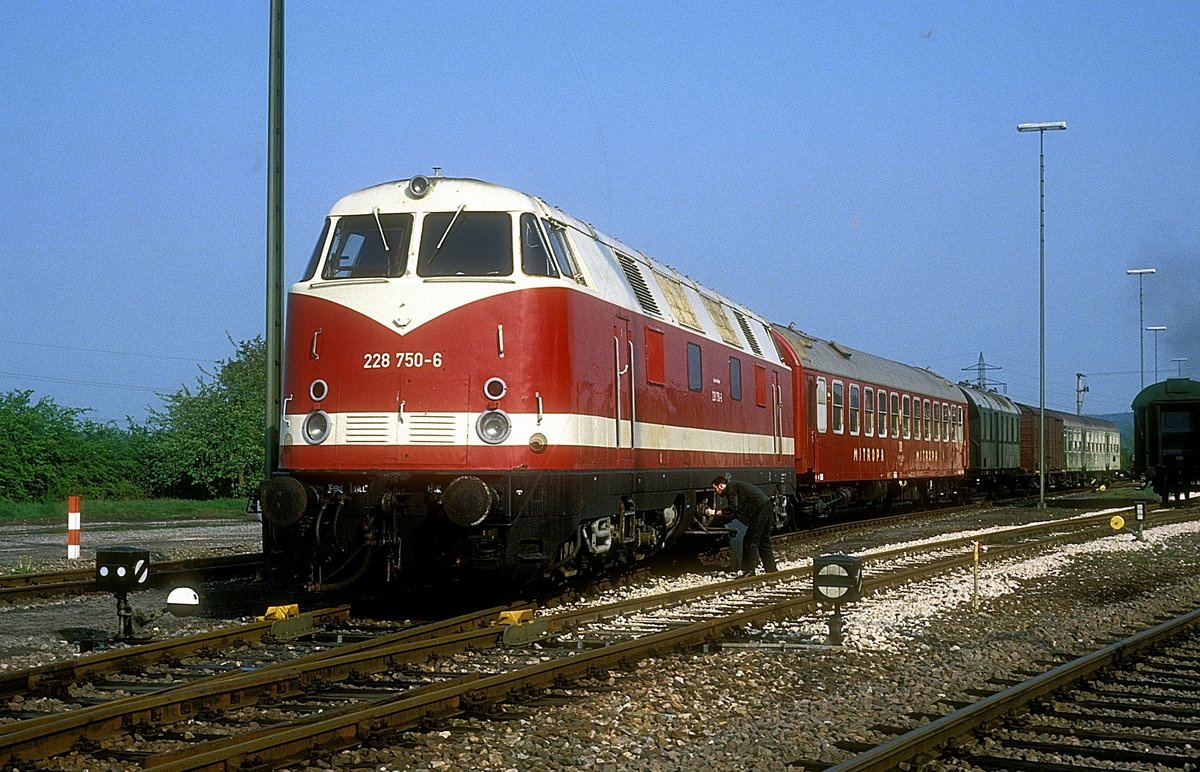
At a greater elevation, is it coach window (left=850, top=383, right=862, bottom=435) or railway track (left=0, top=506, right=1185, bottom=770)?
coach window (left=850, top=383, right=862, bottom=435)

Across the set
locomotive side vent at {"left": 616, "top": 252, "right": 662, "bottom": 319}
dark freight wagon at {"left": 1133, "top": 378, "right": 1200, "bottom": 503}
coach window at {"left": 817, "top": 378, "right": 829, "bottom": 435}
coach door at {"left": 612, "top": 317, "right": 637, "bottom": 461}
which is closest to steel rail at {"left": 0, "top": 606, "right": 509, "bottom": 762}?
coach door at {"left": 612, "top": 317, "right": 637, "bottom": 461}

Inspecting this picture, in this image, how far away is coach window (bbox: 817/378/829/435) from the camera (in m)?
24.2

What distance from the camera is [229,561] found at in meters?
17.5

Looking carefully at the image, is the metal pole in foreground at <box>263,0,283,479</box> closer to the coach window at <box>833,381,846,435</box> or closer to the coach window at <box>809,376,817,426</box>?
the coach window at <box>809,376,817,426</box>

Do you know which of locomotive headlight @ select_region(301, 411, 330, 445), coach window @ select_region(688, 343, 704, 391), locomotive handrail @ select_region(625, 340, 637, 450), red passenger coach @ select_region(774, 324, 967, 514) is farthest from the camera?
red passenger coach @ select_region(774, 324, 967, 514)

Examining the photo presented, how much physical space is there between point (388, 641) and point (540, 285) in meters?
3.39

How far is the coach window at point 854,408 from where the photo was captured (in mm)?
26828

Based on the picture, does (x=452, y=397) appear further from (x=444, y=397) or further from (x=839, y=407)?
(x=839, y=407)

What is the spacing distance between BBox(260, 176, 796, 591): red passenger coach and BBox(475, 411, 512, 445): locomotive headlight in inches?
0.5

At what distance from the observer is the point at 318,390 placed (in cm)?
1150

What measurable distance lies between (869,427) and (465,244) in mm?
17960

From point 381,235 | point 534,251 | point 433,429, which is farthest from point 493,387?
point 381,235

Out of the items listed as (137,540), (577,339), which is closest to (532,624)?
(577,339)

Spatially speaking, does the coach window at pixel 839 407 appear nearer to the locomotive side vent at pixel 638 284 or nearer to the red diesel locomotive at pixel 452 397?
the locomotive side vent at pixel 638 284
